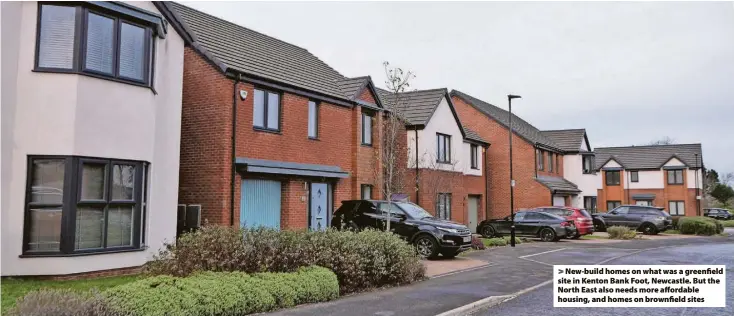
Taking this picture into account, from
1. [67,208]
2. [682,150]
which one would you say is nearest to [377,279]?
[67,208]

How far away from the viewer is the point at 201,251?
9461mm

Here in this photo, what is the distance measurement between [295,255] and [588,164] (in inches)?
1480

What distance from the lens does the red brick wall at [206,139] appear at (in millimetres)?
15477

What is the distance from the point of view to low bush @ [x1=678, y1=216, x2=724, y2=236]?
34.5 metres

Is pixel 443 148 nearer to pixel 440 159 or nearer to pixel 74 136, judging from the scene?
pixel 440 159

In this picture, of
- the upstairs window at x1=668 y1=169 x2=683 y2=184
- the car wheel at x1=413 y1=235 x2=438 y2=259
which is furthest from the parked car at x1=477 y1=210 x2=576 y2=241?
the upstairs window at x1=668 y1=169 x2=683 y2=184

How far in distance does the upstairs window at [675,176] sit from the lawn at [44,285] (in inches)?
2299

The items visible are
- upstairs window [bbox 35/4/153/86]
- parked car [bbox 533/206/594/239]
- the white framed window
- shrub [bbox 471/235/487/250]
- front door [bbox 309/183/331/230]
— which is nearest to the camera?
upstairs window [bbox 35/4/153/86]

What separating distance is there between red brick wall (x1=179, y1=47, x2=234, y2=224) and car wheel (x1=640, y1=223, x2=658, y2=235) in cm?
2778

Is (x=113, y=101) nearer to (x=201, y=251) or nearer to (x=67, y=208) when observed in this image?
(x=67, y=208)

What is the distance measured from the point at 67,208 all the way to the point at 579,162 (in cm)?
3816

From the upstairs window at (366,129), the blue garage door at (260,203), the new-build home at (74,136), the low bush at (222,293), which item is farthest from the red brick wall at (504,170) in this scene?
the low bush at (222,293)

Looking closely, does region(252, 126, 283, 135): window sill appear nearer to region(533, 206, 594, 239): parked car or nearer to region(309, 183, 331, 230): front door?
region(309, 183, 331, 230): front door

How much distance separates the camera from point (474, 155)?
1265 inches
